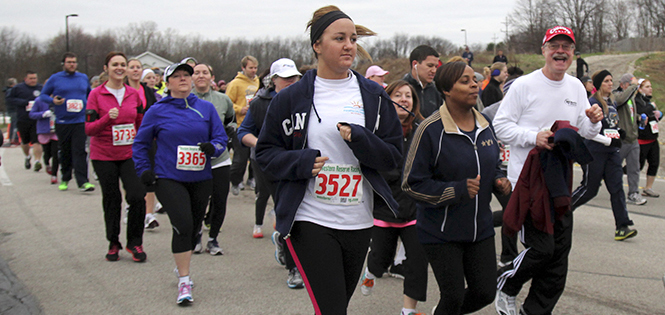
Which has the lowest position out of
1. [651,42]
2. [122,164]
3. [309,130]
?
[122,164]

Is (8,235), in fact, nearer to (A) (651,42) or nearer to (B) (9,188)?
(B) (9,188)

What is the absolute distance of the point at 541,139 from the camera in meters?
4.00

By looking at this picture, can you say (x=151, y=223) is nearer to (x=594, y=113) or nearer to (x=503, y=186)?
(x=503, y=186)

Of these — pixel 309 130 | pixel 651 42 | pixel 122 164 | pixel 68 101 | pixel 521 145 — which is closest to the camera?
pixel 309 130

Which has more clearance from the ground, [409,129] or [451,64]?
[451,64]

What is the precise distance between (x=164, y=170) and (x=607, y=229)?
5.72 m

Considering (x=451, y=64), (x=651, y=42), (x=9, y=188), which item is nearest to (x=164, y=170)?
(x=451, y=64)

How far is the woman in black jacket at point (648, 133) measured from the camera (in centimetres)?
1000

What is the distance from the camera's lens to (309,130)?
314 centimetres

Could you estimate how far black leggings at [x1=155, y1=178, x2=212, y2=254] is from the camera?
494 cm

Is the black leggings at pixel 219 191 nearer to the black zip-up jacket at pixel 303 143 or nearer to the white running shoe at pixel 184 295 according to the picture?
the white running shoe at pixel 184 295

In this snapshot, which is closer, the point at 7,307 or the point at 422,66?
the point at 7,307

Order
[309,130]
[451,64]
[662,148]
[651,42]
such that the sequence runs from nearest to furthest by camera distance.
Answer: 1. [309,130]
2. [451,64]
3. [662,148]
4. [651,42]

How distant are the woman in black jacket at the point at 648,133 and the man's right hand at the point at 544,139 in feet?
23.0
